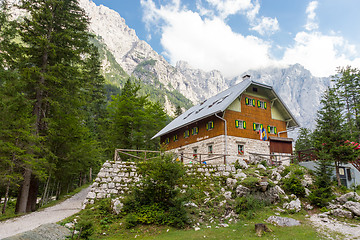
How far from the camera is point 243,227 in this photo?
12.5 m

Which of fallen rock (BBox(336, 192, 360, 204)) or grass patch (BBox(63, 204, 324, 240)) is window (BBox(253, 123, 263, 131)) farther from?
grass patch (BBox(63, 204, 324, 240))

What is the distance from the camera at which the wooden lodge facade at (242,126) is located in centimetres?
2373

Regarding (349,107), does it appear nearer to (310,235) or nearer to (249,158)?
(249,158)

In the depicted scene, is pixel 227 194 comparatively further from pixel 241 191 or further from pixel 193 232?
pixel 193 232

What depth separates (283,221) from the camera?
518 inches

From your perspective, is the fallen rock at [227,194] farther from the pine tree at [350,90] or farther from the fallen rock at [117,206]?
the pine tree at [350,90]

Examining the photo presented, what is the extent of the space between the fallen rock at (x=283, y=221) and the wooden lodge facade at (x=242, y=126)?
362 inches

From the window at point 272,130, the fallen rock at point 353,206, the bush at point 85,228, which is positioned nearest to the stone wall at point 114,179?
the bush at point 85,228

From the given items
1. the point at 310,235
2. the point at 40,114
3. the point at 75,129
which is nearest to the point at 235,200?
the point at 310,235

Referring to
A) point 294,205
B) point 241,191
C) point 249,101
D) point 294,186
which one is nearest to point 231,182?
point 241,191

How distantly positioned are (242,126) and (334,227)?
13.3 m

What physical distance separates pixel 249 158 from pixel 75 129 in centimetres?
1666

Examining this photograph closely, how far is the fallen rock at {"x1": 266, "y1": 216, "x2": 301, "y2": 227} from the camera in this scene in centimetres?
1297

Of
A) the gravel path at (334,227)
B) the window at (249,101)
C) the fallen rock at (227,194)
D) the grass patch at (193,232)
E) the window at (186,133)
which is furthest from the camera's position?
the window at (186,133)
